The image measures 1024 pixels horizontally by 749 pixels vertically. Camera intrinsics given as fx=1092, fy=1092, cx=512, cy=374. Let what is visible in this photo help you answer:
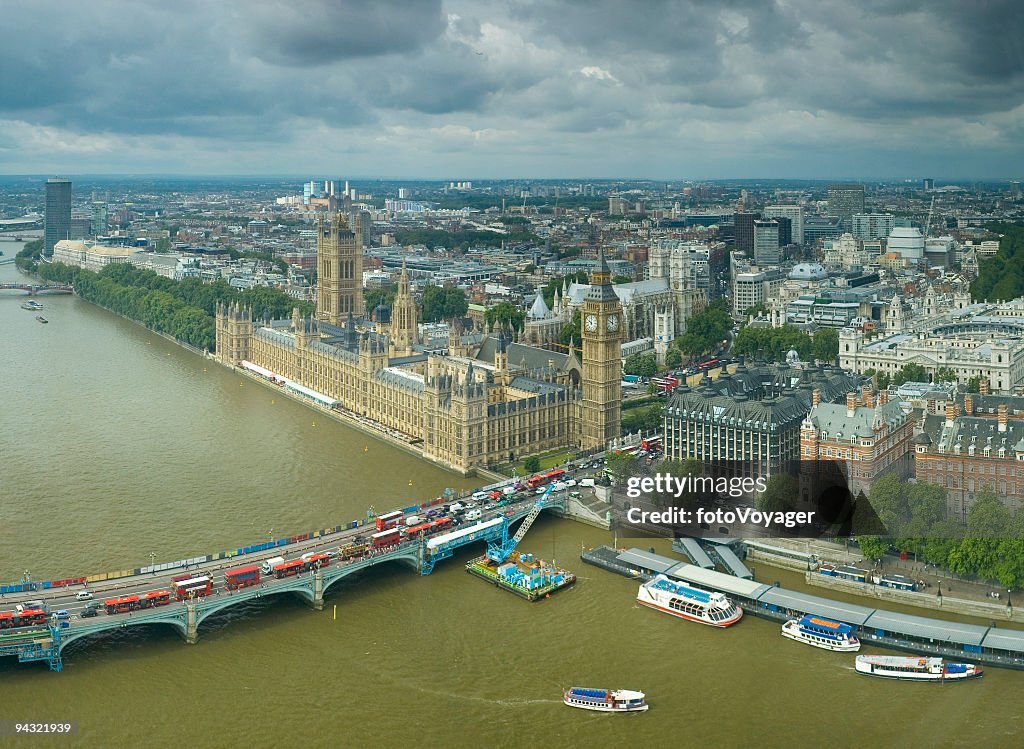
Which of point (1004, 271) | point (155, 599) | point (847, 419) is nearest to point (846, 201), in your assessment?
point (1004, 271)

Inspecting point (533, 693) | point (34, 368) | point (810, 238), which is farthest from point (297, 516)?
point (810, 238)

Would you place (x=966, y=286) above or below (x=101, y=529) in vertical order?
above

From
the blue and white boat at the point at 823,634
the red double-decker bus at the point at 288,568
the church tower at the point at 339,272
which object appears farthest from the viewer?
the church tower at the point at 339,272

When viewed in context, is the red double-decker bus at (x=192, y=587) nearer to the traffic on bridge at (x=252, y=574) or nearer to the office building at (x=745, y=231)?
the traffic on bridge at (x=252, y=574)

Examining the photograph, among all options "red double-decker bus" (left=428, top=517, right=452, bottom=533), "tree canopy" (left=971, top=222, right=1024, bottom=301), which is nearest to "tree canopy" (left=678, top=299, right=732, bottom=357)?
"tree canopy" (left=971, top=222, right=1024, bottom=301)

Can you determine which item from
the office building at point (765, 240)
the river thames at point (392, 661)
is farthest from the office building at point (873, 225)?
the river thames at point (392, 661)

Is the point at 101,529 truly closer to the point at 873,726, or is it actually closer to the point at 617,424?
the point at 617,424
